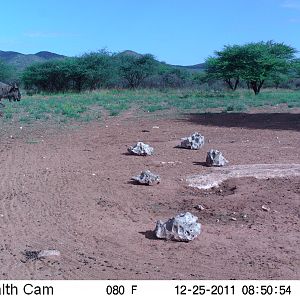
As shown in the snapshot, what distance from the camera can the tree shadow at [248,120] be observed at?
51.8 ft

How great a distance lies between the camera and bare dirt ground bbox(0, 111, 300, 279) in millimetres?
5070

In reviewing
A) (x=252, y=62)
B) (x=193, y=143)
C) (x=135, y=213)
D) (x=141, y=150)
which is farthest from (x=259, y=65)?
(x=135, y=213)

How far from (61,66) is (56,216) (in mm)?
44421

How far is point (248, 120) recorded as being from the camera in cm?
1764

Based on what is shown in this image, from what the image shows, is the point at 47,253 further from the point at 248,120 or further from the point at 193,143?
the point at 248,120

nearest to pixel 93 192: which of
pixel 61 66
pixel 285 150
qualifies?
pixel 285 150

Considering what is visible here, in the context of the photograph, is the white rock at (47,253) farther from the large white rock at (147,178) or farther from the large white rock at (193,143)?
the large white rock at (193,143)

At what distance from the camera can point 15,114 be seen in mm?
20125

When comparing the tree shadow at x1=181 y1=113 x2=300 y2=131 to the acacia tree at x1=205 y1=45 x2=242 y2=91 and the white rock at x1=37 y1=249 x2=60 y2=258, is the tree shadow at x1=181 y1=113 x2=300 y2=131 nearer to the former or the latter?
the white rock at x1=37 y1=249 x2=60 y2=258

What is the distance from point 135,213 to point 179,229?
118 cm

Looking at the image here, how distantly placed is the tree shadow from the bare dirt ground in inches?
135

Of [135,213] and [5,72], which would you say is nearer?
[135,213]

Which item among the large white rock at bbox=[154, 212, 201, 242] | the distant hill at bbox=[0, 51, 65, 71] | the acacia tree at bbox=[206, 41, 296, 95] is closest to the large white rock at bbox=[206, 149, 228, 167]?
the large white rock at bbox=[154, 212, 201, 242]

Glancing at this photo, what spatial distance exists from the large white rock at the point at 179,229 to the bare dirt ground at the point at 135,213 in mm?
81
